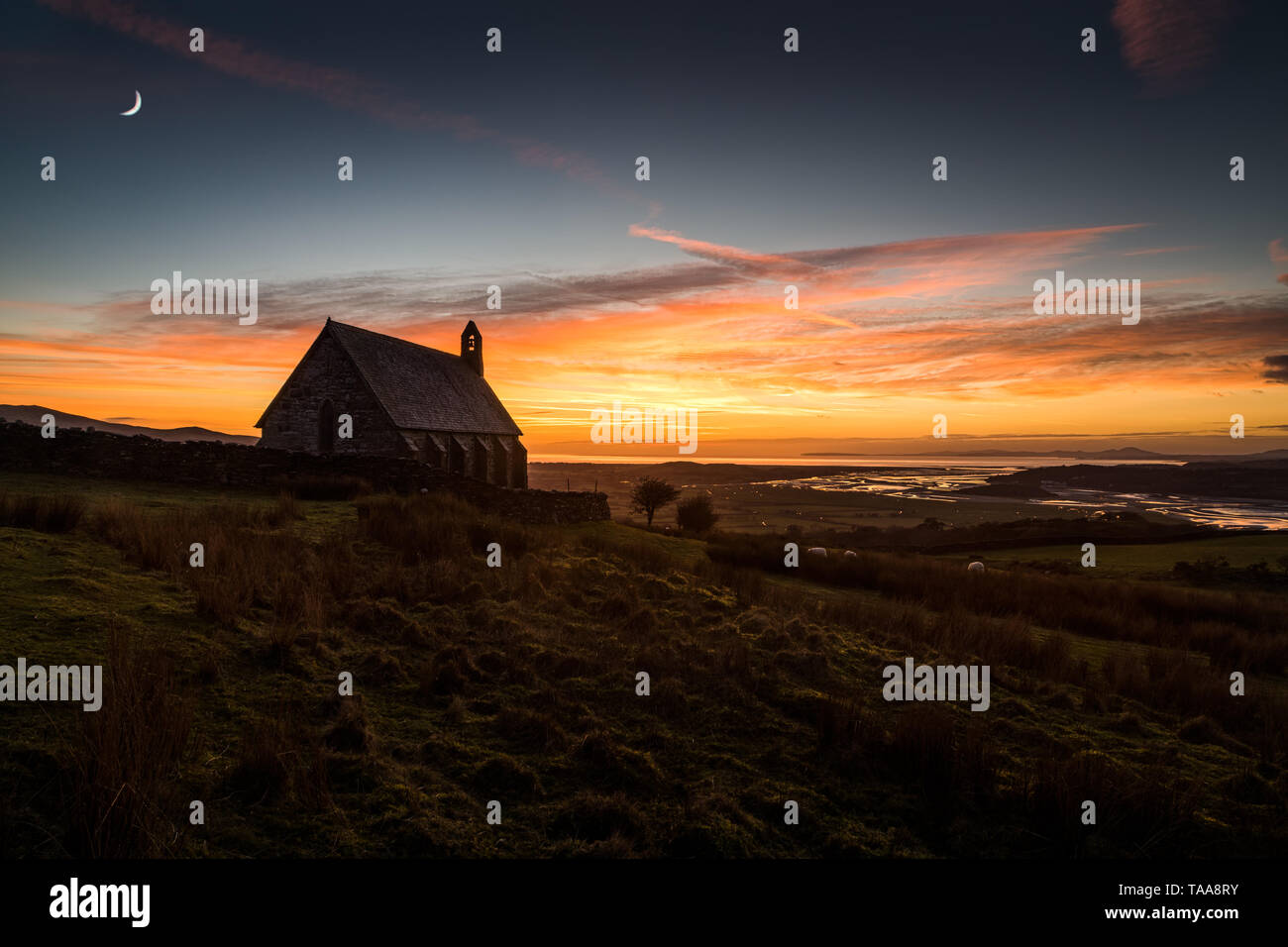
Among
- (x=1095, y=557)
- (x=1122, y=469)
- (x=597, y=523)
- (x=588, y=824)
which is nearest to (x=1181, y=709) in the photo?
(x=588, y=824)

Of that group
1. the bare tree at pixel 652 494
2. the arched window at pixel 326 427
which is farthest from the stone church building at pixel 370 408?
the bare tree at pixel 652 494

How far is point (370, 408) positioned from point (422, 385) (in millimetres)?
5451

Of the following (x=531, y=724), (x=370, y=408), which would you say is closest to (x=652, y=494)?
(x=370, y=408)

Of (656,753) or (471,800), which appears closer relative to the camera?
(471,800)

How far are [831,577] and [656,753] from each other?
15.3 metres

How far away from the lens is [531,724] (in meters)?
6.55

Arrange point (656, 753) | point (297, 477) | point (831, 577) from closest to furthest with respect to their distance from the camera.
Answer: point (656, 753) → point (831, 577) → point (297, 477)

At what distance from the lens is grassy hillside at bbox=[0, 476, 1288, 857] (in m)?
4.59

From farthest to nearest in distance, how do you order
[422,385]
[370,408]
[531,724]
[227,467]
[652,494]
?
[652,494], [422,385], [370,408], [227,467], [531,724]

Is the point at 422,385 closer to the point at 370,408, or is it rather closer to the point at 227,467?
the point at 370,408

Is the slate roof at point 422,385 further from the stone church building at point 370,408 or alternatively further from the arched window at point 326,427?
the arched window at point 326,427

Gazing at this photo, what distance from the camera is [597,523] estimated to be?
30.0m
